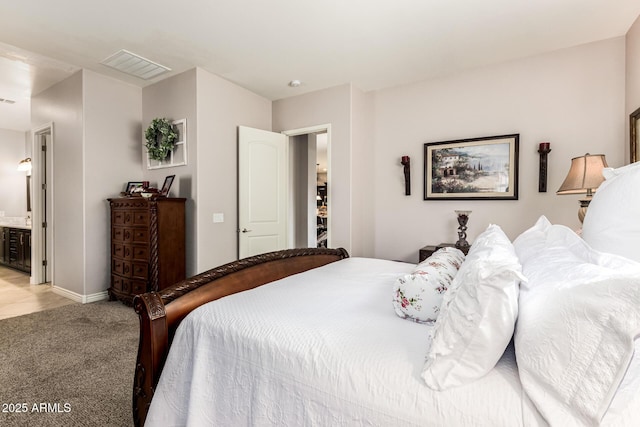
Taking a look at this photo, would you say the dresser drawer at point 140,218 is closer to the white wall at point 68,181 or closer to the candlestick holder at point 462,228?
the white wall at point 68,181

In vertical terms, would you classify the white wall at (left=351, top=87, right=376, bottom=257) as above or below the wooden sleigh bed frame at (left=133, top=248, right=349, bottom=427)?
above

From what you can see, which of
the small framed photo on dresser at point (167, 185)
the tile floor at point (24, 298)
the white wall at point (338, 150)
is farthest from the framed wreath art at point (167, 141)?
the tile floor at point (24, 298)

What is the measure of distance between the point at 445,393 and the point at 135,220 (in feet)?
11.4

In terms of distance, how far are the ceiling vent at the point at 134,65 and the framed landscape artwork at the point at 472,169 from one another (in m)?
3.12

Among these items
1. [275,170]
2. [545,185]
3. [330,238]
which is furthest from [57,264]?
[545,185]

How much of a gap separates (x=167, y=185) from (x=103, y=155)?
84 cm

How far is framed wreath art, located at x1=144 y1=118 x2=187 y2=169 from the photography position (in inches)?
144

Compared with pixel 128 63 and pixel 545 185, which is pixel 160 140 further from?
pixel 545 185

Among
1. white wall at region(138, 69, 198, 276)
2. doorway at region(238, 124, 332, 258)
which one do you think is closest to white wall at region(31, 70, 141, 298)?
white wall at region(138, 69, 198, 276)

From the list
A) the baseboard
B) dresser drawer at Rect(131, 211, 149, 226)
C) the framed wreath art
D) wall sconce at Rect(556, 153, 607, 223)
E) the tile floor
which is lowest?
the tile floor

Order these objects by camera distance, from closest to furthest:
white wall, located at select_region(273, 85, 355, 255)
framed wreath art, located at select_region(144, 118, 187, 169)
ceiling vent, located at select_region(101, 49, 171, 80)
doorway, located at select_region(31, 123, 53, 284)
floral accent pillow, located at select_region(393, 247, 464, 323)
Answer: floral accent pillow, located at select_region(393, 247, 464, 323), ceiling vent, located at select_region(101, 49, 171, 80), framed wreath art, located at select_region(144, 118, 187, 169), white wall, located at select_region(273, 85, 355, 255), doorway, located at select_region(31, 123, 53, 284)

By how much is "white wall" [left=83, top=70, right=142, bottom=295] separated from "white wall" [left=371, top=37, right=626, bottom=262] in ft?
9.99

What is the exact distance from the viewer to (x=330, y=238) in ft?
13.2

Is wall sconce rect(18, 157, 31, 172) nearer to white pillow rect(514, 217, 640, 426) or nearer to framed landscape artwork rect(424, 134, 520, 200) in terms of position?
framed landscape artwork rect(424, 134, 520, 200)
